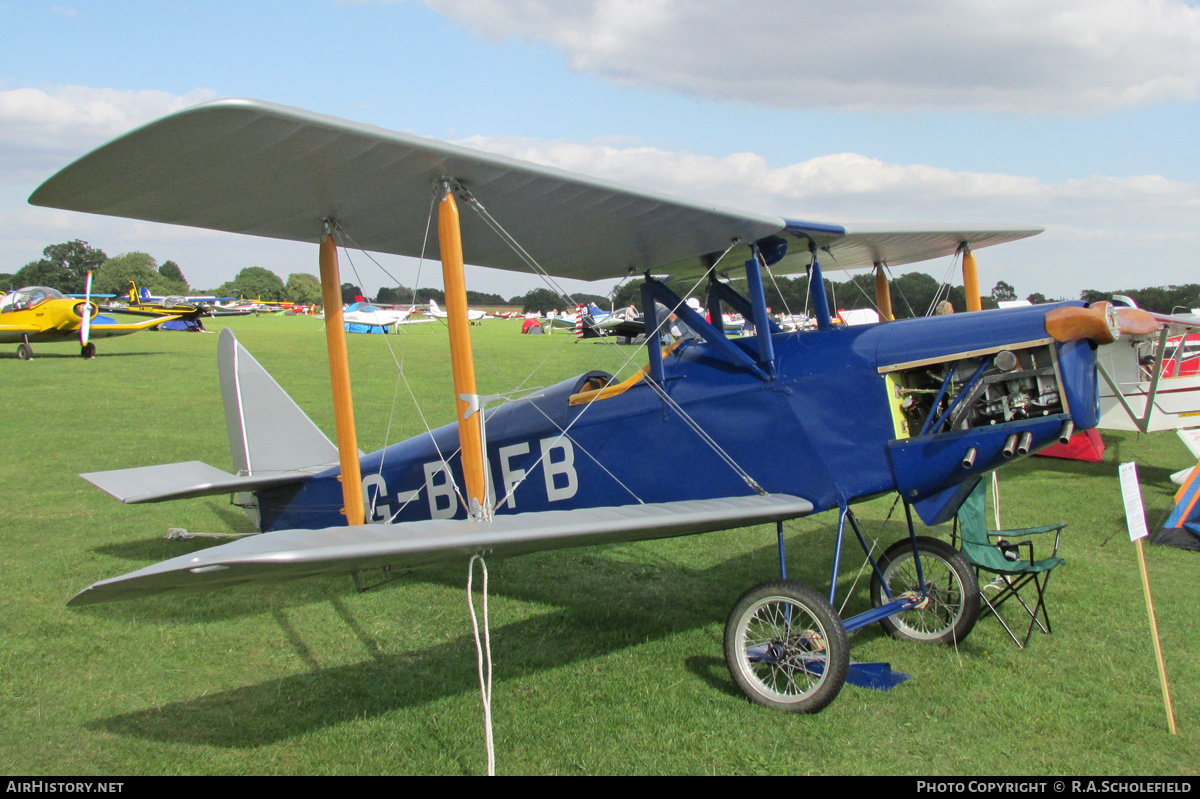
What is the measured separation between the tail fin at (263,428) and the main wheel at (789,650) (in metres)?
3.73

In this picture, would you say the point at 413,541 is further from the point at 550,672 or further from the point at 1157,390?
the point at 1157,390

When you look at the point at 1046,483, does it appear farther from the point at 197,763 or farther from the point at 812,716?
the point at 197,763

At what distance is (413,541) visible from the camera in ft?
9.82

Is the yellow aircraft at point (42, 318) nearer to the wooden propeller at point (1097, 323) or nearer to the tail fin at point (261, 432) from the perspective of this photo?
the tail fin at point (261, 432)

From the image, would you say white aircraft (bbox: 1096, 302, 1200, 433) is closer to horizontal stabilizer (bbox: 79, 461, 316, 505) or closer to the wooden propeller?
the wooden propeller

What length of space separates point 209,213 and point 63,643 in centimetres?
274

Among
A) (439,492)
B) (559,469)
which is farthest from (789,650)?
(439,492)

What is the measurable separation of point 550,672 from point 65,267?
125 metres

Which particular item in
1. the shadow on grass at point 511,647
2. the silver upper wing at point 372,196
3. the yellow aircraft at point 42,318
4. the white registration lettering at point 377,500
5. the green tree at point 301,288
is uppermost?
the green tree at point 301,288

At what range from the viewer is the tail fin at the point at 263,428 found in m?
6.24

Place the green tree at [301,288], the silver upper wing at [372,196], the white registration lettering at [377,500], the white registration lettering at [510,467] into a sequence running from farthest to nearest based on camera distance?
the green tree at [301,288], the white registration lettering at [377,500], the white registration lettering at [510,467], the silver upper wing at [372,196]

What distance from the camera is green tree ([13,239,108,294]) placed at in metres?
96.2

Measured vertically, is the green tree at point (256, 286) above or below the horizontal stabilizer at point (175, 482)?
above

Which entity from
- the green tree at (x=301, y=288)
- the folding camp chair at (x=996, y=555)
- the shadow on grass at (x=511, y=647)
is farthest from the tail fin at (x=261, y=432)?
the green tree at (x=301, y=288)
